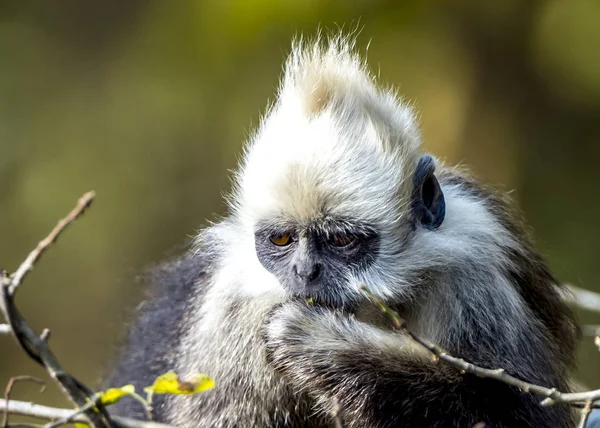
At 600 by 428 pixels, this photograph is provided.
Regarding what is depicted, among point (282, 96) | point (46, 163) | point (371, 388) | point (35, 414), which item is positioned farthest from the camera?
point (46, 163)

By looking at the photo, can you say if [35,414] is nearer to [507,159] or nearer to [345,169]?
[345,169]

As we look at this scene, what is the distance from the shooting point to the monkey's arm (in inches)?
146

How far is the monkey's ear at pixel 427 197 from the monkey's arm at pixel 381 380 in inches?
23.2

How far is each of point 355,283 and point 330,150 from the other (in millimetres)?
586

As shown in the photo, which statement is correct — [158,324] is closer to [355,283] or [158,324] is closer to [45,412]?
[355,283]

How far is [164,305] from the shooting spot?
549 cm

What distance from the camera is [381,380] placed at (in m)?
3.72

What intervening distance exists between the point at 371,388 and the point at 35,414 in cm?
153

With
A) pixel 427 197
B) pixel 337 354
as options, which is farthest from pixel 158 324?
pixel 427 197

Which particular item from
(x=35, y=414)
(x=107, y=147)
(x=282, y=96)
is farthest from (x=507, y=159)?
(x=35, y=414)

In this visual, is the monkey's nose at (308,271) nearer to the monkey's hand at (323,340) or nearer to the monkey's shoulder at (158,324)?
the monkey's hand at (323,340)

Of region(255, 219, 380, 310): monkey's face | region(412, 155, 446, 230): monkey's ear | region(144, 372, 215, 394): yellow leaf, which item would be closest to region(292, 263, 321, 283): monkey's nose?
region(255, 219, 380, 310): monkey's face

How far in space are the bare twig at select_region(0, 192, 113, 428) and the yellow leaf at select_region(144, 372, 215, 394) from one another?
0.21 meters

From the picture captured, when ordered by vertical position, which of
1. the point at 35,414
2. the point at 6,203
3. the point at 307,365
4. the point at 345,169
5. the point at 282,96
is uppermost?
the point at 282,96
